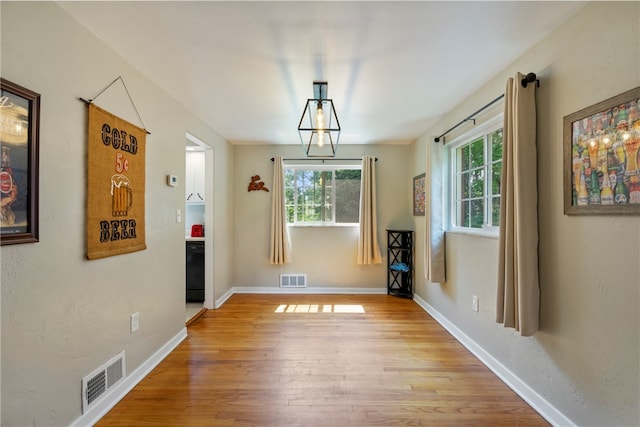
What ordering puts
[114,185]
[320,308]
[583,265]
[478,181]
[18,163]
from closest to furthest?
1. [18,163]
2. [583,265]
3. [114,185]
4. [478,181]
5. [320,308]

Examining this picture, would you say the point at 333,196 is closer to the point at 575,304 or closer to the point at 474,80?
the point at 474,80

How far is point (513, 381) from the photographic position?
200cm

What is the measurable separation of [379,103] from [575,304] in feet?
7.10

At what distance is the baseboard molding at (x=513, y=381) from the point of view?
65.1 inches

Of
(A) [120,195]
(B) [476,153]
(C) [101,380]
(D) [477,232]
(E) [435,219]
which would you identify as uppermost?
(B) [476,153]

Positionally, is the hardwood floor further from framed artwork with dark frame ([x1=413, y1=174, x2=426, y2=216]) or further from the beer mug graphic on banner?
framed artwork with dark frame ([x1=413, y1=174, x2=426, y2=216])

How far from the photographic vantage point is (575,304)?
153 centimetres

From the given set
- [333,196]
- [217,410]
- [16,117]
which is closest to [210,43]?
[16,117]

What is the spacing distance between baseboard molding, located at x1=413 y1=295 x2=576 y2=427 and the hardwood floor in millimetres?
47

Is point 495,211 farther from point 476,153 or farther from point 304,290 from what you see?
point 304,290

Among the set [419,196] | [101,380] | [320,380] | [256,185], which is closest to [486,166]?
[419,196]

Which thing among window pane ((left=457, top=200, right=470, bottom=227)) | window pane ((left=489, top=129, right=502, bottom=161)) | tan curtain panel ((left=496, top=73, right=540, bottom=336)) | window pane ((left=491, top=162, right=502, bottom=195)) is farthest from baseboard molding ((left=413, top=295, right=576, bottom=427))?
window pane ((left=489, top=129, right=502, bottom=161))

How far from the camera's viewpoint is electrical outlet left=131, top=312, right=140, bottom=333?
2043 mm

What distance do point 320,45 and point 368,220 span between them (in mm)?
2837
